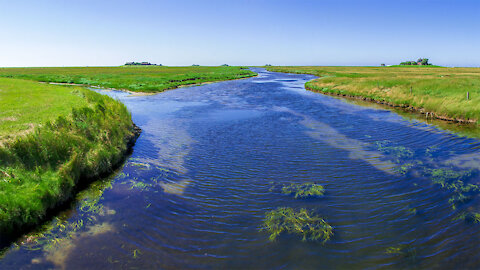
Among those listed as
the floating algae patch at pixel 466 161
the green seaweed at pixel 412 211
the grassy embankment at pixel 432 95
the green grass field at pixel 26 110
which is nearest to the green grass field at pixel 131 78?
the green grass field at pixel 26 110

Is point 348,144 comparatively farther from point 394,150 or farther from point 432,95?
point 432,95

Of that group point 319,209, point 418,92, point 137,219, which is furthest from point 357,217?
point 418,92

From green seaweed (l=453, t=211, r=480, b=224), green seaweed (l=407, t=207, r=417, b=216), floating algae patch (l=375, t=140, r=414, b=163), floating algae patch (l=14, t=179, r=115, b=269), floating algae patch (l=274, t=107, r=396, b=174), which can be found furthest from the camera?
floating algae patch (l=375, t=140, r=414, b=163)

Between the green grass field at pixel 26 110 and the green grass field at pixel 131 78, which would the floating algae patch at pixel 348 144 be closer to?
the green grass field at pixel 26 110

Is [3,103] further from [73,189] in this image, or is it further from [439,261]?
[439,261]

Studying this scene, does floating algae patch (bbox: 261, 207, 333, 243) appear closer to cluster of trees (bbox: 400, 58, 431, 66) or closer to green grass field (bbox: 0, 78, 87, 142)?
green grass field (bbox: 0, 78, 87, 142)

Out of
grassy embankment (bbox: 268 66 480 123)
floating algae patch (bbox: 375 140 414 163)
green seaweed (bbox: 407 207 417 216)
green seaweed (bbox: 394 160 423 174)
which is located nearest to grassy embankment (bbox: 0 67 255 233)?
green seaweed (bbox: 407 207 417 216)

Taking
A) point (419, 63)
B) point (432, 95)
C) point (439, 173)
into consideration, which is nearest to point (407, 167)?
point (439, 173)
